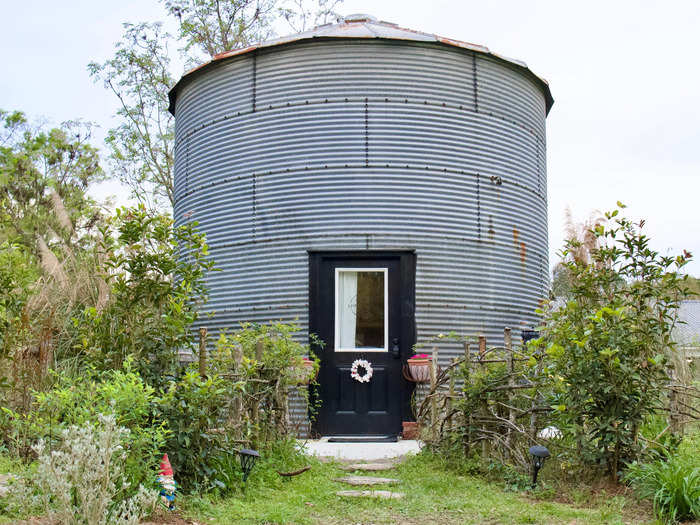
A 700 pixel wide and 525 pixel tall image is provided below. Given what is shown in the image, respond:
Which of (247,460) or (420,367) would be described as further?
(420,367)

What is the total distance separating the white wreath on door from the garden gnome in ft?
14.3

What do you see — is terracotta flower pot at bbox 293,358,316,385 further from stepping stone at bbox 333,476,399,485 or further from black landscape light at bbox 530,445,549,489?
black landscape light at bbox 530,445,549,489

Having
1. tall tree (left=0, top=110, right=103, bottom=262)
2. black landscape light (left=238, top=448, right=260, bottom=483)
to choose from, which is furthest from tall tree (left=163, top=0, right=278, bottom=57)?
black landscape light (left=238, top=448, right=260, bottom=483)

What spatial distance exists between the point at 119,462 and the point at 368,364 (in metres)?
5.08

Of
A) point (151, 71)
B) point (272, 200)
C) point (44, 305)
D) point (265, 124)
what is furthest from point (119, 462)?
point (151, 71)

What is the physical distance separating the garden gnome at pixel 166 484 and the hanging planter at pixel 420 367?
172 inches

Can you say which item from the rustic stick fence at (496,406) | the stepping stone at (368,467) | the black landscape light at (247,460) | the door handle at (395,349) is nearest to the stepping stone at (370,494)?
the black landscape light at (247,460)

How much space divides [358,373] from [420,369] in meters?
0.81

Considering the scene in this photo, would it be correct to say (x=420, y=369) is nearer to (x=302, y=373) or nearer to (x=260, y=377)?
(x=302, y=373)

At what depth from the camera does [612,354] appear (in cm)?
505

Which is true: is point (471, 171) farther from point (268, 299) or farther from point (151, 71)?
point (151, 71)

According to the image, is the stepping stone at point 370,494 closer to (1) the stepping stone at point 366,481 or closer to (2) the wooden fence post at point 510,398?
(1) the stepping stone at point 366,481

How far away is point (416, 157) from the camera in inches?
369

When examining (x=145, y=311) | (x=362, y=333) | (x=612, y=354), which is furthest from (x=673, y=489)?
(x=362, y=333)
